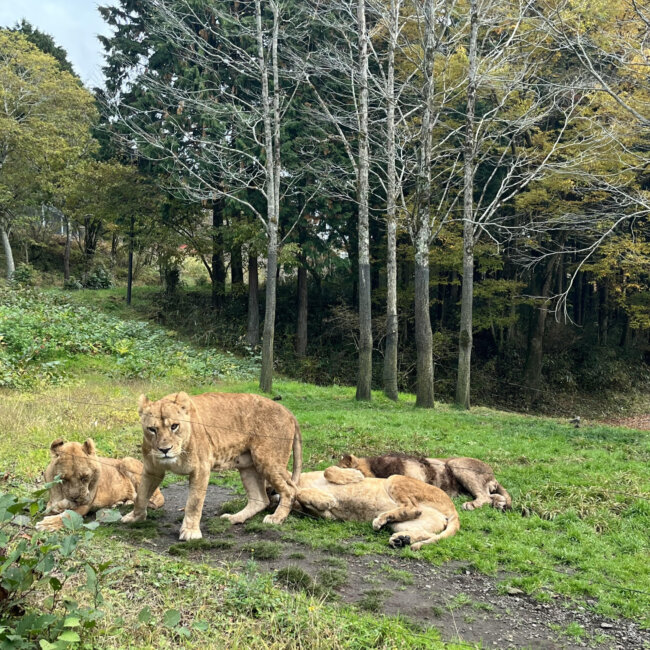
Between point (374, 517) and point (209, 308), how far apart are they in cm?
2423

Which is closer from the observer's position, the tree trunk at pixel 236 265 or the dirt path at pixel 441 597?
the dirt path at pixel 441 597

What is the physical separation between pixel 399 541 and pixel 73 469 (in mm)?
3468

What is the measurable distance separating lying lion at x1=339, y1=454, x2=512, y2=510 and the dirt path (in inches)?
70.3

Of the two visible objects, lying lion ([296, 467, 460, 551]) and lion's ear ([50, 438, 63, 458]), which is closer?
lion's ear ([50, 438, 63, 458])

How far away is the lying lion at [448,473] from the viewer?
7520 mm

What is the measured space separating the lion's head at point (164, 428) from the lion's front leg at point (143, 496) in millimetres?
457

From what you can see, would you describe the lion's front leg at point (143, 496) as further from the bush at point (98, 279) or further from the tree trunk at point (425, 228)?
the bush at point (98, 279)

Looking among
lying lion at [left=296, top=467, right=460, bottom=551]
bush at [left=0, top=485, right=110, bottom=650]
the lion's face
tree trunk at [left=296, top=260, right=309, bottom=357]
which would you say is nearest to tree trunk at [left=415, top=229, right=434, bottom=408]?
the lion's face

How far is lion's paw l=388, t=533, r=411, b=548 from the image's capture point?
6031 millimetres

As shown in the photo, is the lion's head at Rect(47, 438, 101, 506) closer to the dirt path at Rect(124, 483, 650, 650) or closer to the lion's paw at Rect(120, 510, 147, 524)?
the lion's paw at Rect(120, 510, 147, 524)

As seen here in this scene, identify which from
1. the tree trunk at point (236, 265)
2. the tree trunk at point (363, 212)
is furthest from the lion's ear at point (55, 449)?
the tree trunk at point (236, 265)

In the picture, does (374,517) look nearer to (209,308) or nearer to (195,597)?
(195,597)

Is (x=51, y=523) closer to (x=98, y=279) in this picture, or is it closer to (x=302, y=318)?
(x=302, y=318)

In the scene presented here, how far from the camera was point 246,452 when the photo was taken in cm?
668
